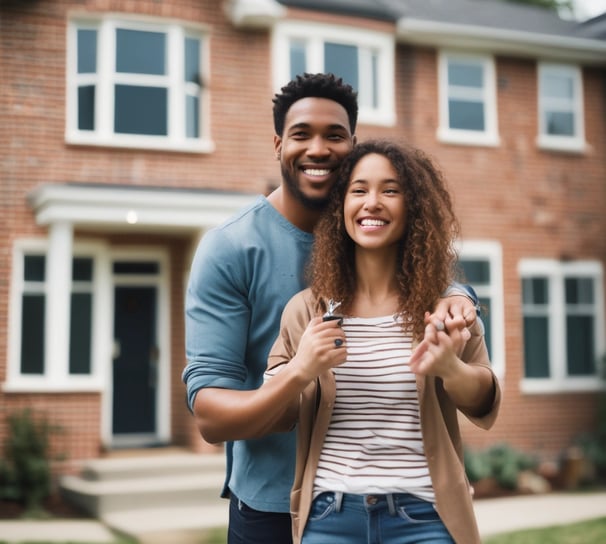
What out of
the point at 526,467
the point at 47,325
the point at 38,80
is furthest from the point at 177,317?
the point at 526,467

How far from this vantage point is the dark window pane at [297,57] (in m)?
12.1

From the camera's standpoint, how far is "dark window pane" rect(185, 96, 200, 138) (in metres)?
11.6

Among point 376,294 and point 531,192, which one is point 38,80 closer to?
point 531,192

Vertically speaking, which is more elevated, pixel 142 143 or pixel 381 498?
pixel 142 143

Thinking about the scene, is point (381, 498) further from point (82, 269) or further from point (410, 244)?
point (82, 269)

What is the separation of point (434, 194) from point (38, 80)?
949cm

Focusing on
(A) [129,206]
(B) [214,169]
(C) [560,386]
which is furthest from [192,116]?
(C) [560,386]

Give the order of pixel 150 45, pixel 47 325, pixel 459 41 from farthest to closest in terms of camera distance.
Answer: pixel 459 41 → pixel 150 45 → pixel 47 325

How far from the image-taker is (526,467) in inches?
471

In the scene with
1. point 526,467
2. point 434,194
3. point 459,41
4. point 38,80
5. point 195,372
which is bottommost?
point 526,467

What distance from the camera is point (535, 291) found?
43.3 feet

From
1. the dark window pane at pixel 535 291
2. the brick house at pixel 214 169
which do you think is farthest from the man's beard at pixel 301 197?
the dark window pane at pixel 535 291

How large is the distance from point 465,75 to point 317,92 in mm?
10966

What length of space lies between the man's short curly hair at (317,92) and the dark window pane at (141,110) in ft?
29.0
